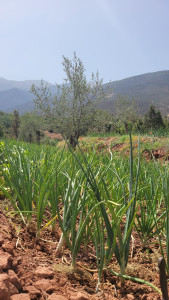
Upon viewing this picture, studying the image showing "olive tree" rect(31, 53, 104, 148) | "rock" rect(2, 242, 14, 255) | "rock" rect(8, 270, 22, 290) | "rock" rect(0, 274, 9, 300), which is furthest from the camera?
"olive tree" rect(31, 53, 104, 148)

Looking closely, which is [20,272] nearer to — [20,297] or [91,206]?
[20,297]

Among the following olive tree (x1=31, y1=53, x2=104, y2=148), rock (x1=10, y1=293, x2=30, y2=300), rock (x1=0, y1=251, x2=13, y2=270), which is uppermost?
olive tree (x1=31, y1=53, x2=104, y2=148)

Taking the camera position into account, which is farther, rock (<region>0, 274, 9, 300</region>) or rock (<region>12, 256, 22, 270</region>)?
rock (<region>12, 256, 22, 270</region>)

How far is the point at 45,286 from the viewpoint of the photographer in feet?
2.68

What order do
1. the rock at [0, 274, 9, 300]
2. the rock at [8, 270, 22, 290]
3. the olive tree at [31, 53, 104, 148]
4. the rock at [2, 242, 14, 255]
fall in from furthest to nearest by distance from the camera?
the olive tree at [31, 53, 104, 148] → the rock at [2, 242, 14, 255] → the rock at [8, 270, 22, 290] → the rock at [0, 274, 9, 300]

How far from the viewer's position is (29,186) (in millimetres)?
1434

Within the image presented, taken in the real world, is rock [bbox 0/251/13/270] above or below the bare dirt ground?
above

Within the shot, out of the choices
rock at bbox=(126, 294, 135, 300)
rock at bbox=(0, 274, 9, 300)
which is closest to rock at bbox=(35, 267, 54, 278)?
rock at bbox=(0, 274, 9, 300)

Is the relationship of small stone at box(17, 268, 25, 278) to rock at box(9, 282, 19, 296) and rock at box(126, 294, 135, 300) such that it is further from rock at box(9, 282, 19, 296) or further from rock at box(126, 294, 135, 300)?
rock at box(126, 294, 135, 300)

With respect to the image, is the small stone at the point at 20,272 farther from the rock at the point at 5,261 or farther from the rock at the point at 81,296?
the rock at the point at 81,296

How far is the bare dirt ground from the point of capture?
780 millimetres

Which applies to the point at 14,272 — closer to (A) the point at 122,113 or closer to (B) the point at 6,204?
(B) the point at 6,204

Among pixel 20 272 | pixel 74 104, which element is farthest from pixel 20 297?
pixel 74 104

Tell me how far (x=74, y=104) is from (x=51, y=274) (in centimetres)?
1455
